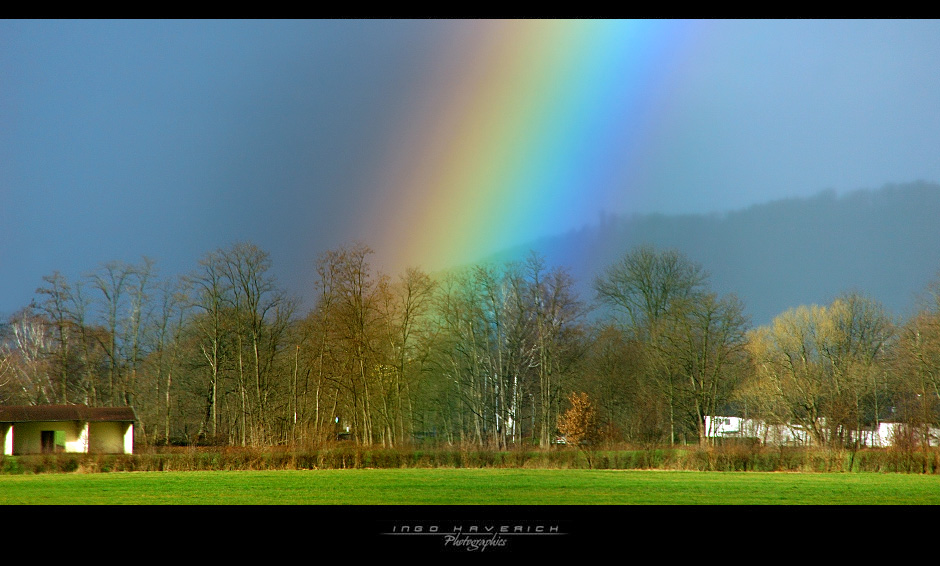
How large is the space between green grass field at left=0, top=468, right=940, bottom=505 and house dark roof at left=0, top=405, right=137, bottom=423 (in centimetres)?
821

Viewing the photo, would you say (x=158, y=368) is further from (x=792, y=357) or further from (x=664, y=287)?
(x=792, y=357)

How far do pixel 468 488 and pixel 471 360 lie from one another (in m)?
19.2

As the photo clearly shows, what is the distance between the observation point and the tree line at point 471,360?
33656 mm

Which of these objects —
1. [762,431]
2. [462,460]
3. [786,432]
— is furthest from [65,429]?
[786,432]

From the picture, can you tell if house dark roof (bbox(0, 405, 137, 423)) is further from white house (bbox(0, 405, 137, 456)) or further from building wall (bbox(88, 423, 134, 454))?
building wall (bbox(88, 423, 134, 454))

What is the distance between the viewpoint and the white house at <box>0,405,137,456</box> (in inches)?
1211

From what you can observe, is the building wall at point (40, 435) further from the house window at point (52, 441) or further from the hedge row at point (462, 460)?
the hedge row at point (462, 460)

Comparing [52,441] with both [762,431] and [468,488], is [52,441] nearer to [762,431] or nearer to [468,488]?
[468,488]

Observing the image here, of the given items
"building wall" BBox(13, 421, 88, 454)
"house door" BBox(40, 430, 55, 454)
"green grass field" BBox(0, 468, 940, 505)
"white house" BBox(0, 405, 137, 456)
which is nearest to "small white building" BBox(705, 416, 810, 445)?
"green grass field" BBox(0, 468, 940, 505)

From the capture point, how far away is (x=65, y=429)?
32594 mm

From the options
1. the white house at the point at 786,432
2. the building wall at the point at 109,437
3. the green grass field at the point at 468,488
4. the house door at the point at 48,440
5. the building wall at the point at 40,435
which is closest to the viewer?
the green grass field at the point at 468,488

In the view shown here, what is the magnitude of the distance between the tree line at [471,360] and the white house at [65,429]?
15.0ft

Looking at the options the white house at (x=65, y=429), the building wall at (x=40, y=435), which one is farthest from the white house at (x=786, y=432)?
the building wall at (x=40, y=435)
